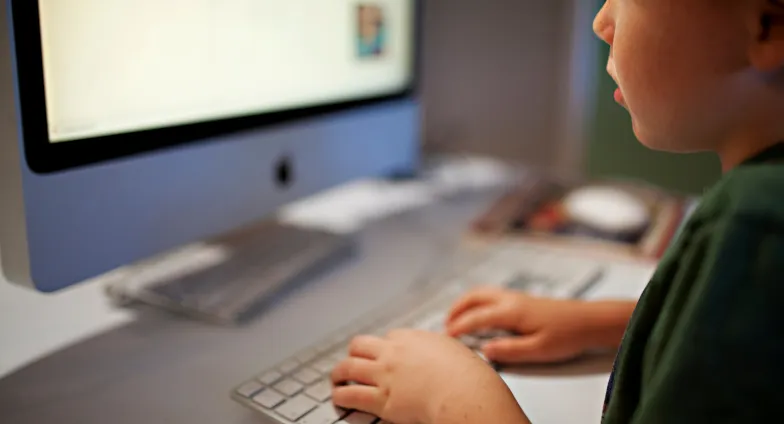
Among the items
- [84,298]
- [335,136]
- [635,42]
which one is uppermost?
[635,42]

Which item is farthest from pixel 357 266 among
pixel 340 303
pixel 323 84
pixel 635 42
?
pixel 635 42

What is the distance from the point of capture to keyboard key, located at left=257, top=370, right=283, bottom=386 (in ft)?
1.48

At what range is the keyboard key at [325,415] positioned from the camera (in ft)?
Result: 1.35

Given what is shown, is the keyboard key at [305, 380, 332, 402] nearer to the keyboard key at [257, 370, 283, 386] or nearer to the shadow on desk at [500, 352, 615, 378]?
the keyboard key at [257, 370, 283, 386]

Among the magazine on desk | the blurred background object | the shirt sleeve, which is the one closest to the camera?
the shirt sleeve

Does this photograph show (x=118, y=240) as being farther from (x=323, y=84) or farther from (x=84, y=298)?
(x=323, y=84)

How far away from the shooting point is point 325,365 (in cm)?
47

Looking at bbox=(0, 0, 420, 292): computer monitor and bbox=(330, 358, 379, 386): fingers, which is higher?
Result: bbox=(0, 0, 420, 292): computer monitor

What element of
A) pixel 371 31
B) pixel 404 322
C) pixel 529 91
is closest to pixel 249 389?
pixel 404 322

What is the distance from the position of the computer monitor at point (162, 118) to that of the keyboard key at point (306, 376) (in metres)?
0.17

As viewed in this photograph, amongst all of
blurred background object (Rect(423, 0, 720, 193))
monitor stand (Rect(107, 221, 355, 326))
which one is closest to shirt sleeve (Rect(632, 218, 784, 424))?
monitor stand (Rect(107, 221, 355, 326))

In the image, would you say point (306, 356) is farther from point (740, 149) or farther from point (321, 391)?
point (740, 149)

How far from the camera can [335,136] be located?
0.76 metres

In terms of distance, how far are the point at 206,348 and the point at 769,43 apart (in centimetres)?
43
